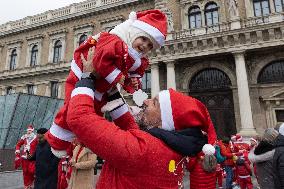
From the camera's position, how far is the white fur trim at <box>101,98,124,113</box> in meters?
1.97

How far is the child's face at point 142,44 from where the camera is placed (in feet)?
7.13

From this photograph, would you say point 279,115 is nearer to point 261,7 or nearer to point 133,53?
point 261,7

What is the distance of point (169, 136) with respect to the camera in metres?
1.58

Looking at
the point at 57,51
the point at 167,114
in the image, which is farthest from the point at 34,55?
the point at 167,114

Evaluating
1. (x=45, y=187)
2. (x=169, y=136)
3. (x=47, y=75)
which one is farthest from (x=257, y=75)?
(x=47, y=75)

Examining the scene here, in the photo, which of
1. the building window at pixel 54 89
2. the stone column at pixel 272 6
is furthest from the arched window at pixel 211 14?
the building window at pixel 54 89

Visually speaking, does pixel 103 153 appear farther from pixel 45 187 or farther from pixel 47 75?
pixel 47 75

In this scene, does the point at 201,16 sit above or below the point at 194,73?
above

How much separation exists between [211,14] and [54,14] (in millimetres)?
15516

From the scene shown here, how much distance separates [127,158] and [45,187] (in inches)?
139

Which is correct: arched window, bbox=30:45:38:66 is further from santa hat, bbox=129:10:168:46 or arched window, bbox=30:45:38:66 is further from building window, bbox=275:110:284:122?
santa hat, bbox=129:10:168:46

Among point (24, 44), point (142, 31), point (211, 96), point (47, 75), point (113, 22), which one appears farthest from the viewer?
point (24, 44)

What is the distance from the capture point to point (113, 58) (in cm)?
175

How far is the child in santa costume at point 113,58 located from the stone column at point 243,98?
1312 centimetres
